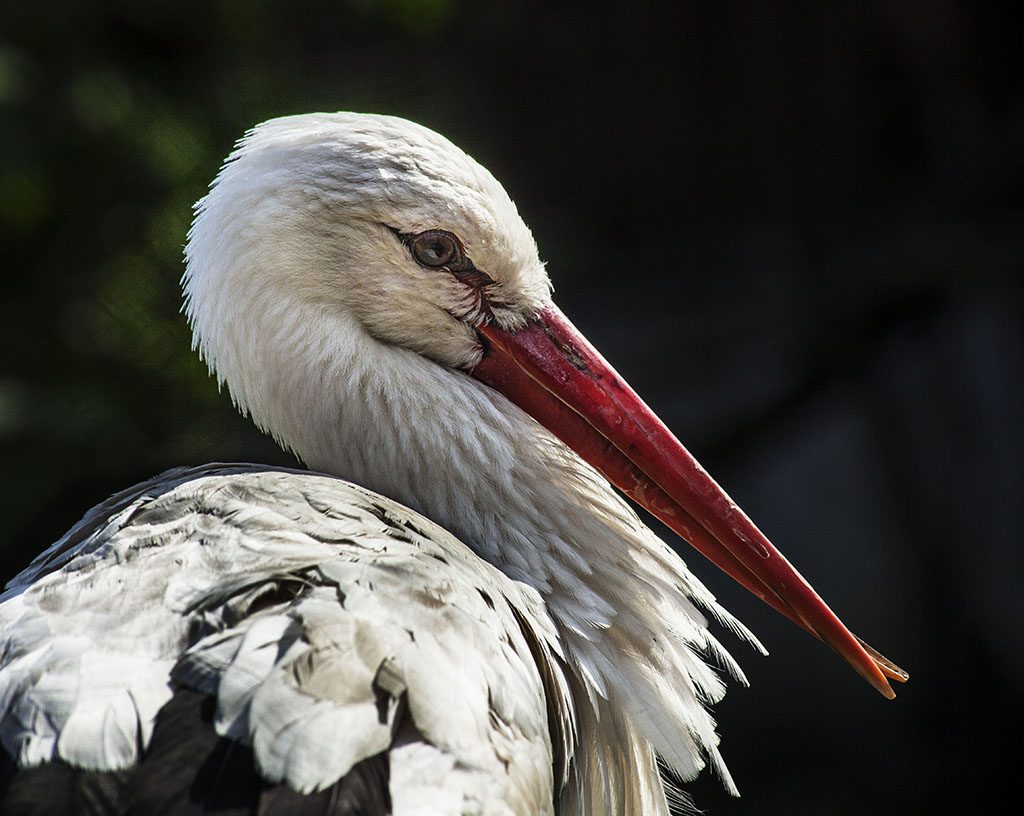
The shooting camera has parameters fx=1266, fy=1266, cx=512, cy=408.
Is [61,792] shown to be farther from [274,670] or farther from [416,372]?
[416,372]

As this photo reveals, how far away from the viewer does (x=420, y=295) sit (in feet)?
5.40

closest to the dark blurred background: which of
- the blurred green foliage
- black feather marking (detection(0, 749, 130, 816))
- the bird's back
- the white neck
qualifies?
the blurred green foliage

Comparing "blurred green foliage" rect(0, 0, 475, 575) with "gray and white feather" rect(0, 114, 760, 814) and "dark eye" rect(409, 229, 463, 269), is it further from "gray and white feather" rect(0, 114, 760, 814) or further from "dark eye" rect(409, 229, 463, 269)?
"dark eye" rect(409, 229, 463, 269)

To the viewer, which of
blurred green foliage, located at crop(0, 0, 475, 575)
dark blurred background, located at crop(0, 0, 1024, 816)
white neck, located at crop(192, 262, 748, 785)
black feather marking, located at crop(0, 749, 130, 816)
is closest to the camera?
black feather marking, located at crop(0, 749, 130, 816)

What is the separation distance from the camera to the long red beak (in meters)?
1.62

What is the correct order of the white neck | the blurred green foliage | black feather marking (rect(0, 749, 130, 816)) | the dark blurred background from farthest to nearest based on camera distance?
the dark blurred background → the blurred green foliage → the white neck → black feather marking (rect(0, 749, 130, 816))

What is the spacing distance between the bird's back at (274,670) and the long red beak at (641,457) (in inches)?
11.1

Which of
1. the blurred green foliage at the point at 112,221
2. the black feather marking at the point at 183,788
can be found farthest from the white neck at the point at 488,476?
the blurred green foliage at the point at 112,221

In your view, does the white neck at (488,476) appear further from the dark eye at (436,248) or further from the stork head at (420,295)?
the dark eye at (436,248)

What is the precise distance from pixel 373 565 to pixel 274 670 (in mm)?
184

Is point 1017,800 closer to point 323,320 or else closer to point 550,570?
point 550,570

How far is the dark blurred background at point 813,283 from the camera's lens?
3904mm

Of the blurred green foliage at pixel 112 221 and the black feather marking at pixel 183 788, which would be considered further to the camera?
the blurred green foliage at pixel 112 221

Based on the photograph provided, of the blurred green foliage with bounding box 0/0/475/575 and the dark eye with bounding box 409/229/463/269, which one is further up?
the dark eye with bounding box 409/229/463/269
